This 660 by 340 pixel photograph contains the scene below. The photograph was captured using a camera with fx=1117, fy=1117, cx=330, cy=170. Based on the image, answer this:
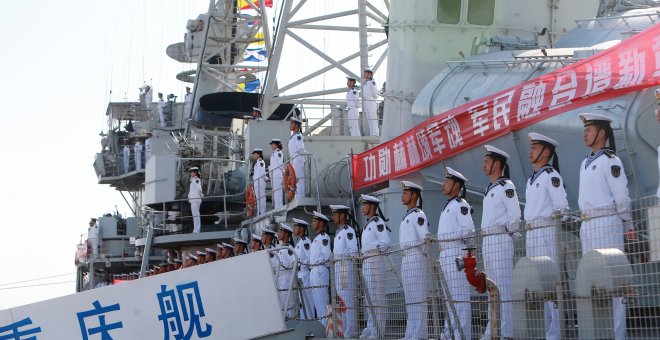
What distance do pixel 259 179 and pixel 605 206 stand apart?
441 inches

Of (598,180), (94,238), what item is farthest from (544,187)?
(94,238)

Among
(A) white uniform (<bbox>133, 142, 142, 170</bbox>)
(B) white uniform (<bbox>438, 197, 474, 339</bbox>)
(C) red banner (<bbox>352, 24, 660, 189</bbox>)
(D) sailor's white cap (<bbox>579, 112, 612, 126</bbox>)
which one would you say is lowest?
(B) white uniform (<bbox>438, 197, 474, 339</bbox>)

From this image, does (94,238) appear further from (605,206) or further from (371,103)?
(605,206)

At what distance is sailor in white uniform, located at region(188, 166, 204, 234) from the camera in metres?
20.8

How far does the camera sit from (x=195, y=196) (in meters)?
20.8

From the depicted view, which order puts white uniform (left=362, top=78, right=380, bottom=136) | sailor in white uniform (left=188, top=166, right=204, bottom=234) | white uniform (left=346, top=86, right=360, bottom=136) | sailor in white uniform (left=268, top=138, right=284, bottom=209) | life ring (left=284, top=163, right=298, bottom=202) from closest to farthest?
life ring (left=284, top=163, right=298, bottom=202) → sailor in white uniform (left=268, top=138, right=284, bottom=209) → white uniform (left=362, top=78, right=380, bottom=136) → white uniform (left=346, top=86, right=360, bottom=136) → sailor in white uniform (left=188, top=166, right=204, bottom=234)

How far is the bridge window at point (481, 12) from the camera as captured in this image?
45.6 feet

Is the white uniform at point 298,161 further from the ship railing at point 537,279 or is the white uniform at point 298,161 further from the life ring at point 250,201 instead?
the ship railing at point 537,279

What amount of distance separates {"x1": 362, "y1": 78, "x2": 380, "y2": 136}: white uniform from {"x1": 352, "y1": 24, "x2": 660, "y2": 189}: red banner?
4.29 meters

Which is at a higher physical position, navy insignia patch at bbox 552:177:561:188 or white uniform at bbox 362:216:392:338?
navy insignia patch at bbox 552:177:561:188

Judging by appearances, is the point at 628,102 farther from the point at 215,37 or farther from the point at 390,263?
the point at 215,37

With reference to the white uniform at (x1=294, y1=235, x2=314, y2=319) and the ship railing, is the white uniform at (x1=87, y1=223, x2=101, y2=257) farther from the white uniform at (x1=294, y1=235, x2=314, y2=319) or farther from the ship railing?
the ship railing

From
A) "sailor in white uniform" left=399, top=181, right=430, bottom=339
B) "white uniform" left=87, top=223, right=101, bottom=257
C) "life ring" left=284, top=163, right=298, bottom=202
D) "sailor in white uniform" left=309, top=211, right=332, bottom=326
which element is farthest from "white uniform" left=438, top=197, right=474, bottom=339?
"white uniform" left=87, top=223, right=101, bottom=257

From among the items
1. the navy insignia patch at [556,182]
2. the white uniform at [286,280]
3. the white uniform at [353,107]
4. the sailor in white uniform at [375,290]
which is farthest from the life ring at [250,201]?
the navy insignia patch at [556,182]
